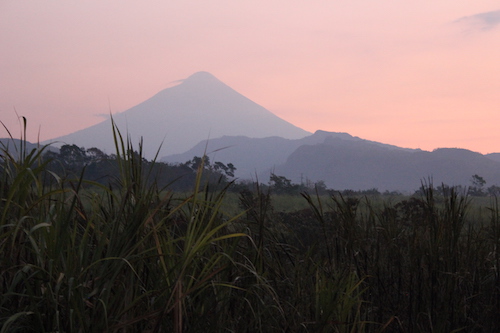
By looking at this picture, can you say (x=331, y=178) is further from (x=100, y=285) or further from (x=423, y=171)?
(x=100, y=285)

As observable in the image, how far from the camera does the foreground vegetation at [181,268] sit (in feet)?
6.45

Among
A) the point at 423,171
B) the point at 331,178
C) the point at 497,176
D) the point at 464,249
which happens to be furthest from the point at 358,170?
the point at 464,249

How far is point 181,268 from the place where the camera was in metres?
1.99

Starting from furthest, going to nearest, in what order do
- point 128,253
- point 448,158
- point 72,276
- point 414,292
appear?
point 448,158 < point 414,292 < point 128,253 < point 72,276

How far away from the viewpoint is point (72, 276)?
1.92 metres

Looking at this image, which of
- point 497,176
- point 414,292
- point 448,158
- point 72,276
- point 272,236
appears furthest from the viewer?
point 448,158

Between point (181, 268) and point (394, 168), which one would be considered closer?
point (181, 268)

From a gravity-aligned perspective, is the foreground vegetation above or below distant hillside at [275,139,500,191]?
below

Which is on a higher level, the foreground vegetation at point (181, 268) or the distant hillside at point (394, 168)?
the distant hillside at point (394, 168)

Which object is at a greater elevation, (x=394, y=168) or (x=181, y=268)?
(x=394, y=168)

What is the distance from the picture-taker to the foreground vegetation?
1965 mm

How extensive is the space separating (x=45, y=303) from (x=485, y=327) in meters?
3.10

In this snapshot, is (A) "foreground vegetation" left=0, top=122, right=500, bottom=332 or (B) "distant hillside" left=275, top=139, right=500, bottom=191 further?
(B) "distant hillside" left=275, top=139, right=500, bottom=191

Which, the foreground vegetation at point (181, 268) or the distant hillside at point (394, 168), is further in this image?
the distant hillside at point (394, 168)
